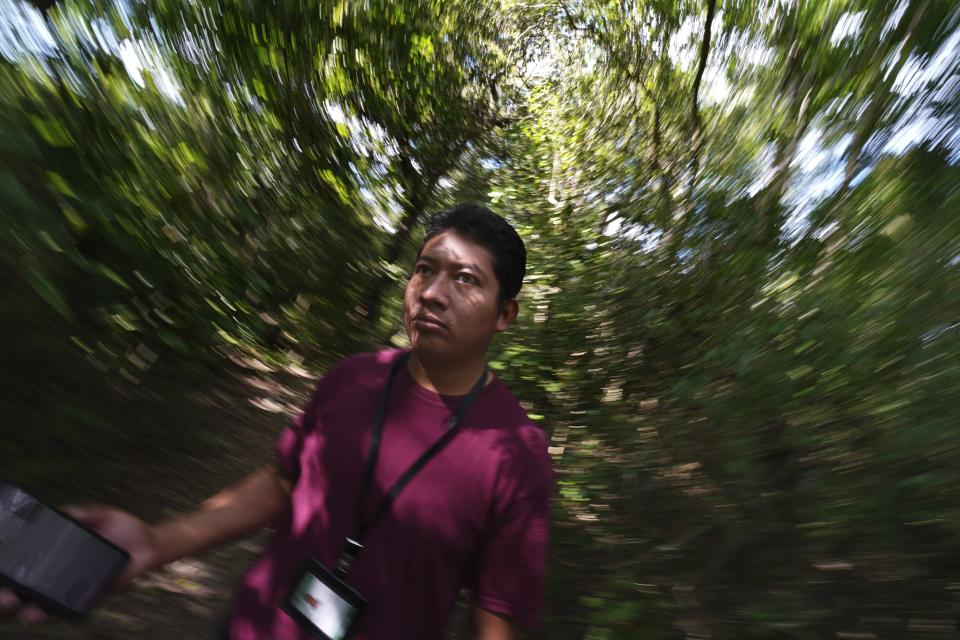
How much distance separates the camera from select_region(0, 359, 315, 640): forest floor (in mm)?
2428

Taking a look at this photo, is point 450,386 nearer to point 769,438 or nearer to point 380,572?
point 380,572

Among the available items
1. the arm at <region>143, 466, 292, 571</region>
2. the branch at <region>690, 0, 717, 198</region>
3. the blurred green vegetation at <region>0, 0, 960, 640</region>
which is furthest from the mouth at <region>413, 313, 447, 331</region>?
the branch at <region>690, 0, 717, 198</region>

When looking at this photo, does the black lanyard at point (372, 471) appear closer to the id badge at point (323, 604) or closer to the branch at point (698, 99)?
the id badge at point (323, 604)

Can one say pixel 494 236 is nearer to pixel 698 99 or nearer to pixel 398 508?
pixel 398 508

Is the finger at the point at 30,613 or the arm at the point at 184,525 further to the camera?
the arm at the point at 184,525

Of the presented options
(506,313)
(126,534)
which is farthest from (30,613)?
(506,313)

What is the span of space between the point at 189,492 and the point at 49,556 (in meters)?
2.32

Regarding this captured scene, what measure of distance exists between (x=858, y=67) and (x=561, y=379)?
274 centimetres

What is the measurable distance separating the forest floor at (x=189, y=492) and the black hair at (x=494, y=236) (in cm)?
131

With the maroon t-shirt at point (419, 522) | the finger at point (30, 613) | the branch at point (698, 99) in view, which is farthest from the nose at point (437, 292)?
the branch at point (698, 99)

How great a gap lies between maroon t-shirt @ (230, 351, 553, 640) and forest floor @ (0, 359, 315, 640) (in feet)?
2.51

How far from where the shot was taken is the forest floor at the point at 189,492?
7.97 ft

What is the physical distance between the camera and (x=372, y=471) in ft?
3.85

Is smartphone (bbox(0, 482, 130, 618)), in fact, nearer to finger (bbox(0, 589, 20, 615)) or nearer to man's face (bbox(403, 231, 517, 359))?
finger (bbox(0, 589, 20, 615))
